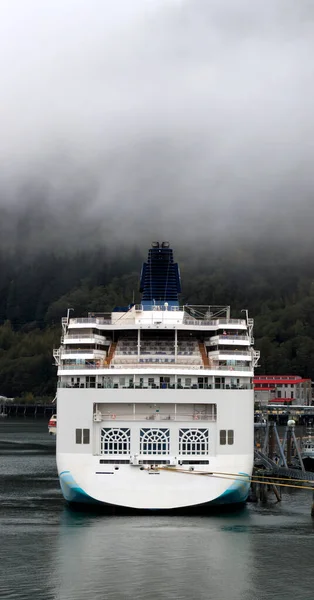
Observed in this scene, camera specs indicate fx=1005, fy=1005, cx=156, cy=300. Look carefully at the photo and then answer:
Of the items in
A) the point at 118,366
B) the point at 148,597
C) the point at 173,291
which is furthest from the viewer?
the point at 173,291

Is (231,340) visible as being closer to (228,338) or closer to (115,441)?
(228,338)

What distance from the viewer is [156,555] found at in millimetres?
48875

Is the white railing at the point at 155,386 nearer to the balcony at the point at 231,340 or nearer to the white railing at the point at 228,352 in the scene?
the white railing at the point at 228,352

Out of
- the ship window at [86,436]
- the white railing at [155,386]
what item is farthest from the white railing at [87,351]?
the ship window at [86,436]

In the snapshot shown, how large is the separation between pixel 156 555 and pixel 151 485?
8525 millimetres

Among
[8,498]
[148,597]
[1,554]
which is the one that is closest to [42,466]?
[8,498]

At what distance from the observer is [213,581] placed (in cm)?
4503

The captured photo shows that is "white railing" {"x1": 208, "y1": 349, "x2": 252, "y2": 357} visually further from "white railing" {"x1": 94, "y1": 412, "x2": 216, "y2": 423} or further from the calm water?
the calm water

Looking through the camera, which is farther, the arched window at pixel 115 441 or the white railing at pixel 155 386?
the white railing at pixel 155 386

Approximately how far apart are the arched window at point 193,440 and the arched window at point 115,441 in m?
3.18

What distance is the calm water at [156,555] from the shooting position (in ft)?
142

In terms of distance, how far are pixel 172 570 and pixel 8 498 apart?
29.2 metres

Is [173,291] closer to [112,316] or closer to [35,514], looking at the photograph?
[112,316]

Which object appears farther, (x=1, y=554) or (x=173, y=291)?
(x=173, y=291)
